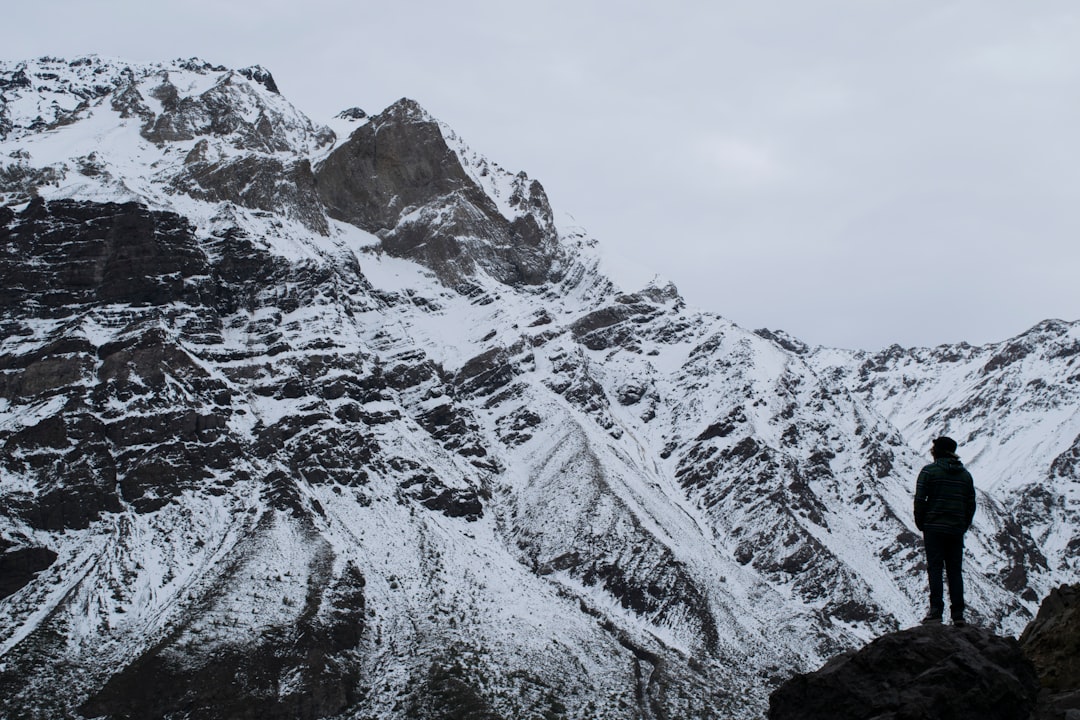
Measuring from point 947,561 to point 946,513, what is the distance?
1.28m

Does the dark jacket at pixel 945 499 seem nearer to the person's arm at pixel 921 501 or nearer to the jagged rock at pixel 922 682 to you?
the person's arm at pixel 921 501

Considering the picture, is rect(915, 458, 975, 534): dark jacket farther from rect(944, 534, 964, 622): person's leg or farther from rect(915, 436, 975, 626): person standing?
rect(944, 534, 964, 622): person's leg

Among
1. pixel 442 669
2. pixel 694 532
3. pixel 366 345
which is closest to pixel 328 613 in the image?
pixel 442 669

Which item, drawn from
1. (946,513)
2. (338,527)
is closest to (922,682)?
(946,513)

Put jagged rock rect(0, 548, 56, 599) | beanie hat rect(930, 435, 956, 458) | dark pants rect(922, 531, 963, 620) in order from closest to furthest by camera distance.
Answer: dark pants rect(922, 531, 963, 620) < beanie hat rect(930, 435, 956, 458) < jagged rock rect(0, 548, 56, 599)

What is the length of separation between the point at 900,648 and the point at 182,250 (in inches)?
7016

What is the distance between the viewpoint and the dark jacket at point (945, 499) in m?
27.1

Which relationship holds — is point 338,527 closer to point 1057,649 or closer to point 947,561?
point 1057,649

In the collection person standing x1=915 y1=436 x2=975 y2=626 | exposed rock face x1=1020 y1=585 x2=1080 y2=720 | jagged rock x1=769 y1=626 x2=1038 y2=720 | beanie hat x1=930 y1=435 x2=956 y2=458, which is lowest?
jagged rock x1=769 y1=626 x2=1038 y2=720

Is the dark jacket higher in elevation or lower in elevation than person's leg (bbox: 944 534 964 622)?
higher

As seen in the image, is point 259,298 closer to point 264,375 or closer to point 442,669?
point 264,375

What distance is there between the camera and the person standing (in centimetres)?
2711

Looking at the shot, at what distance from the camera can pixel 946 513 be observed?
1072 inches

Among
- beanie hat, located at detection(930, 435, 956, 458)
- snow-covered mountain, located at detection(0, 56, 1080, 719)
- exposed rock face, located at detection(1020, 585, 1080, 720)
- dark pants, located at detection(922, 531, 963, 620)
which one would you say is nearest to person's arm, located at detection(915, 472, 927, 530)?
dark pants, located at detection(922, 531, 963, 620)
